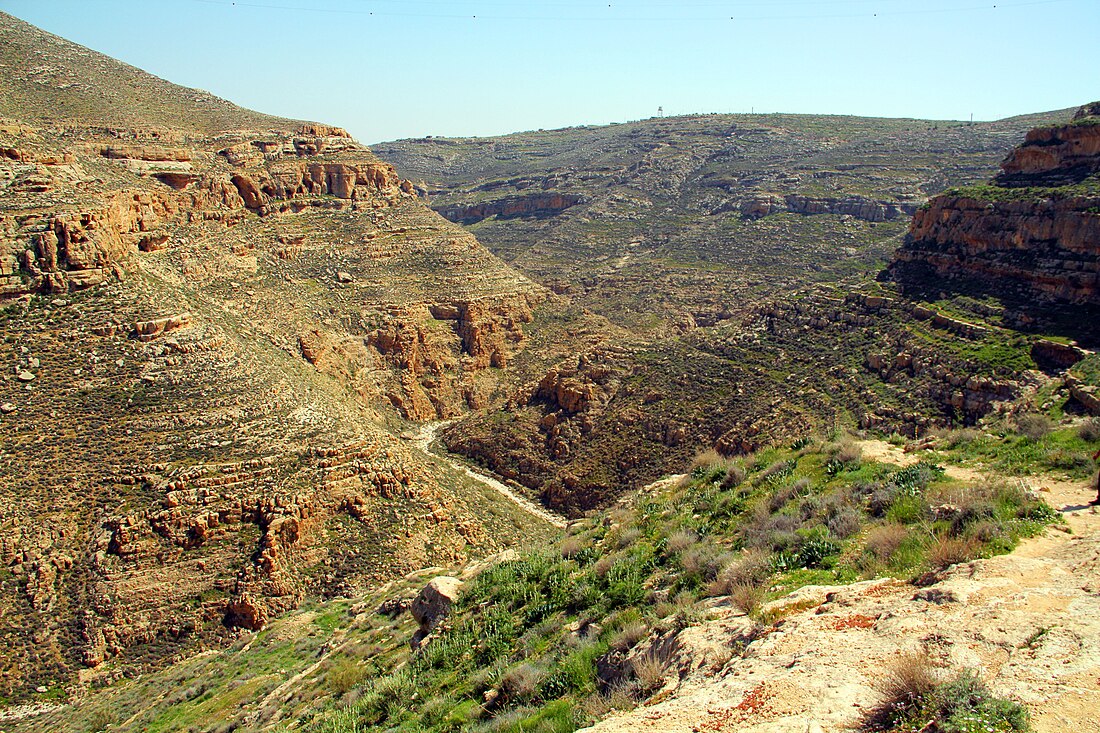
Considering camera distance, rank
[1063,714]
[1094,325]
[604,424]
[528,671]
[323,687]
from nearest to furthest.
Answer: [1063,714]
[528,671]
[323,687]
[1094,325]
[604,424]

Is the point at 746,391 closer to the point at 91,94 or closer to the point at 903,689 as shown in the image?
the point at 903,689

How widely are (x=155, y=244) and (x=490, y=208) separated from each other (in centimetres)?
7360

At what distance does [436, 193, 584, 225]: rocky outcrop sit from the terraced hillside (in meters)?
0.22

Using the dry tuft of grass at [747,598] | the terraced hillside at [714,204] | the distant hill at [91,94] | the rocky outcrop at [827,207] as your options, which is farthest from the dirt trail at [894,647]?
the rocky outcrop at [827,207]

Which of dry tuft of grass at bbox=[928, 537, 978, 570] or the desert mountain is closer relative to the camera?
dry tuft of grass at bbox=[928, 537, 978, 570]

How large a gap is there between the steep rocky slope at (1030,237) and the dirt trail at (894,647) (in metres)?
20.2

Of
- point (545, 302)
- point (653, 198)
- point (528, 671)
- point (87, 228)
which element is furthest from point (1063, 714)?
point (653, 198)

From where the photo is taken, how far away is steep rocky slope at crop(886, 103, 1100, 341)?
942 inches

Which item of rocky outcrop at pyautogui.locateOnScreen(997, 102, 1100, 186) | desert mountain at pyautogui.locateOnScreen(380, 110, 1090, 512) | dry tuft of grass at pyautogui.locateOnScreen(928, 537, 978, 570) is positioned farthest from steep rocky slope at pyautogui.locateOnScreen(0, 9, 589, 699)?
rocky outcrop at pyautogui.locateOnScreen(997, 102, 1100, 186)

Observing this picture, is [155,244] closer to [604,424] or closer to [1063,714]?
[604,424]

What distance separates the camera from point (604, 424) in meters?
32.1

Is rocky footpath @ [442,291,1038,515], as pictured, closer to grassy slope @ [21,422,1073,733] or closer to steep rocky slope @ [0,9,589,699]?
steep rocky slope @ [0,9,589,699]

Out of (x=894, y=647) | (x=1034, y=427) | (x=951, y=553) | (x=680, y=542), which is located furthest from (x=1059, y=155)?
(x=894, y=647)

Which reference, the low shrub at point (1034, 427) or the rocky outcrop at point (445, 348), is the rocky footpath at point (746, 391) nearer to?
the rocky outcrop at point (445, 348)
